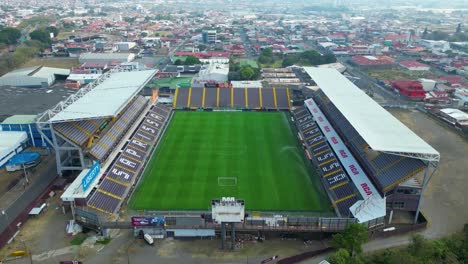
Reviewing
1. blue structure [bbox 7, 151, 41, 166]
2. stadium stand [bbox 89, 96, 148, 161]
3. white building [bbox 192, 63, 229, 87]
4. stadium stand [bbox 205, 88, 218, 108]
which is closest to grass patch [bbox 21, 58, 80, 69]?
white building [bbox 192, 63, 229, 87]

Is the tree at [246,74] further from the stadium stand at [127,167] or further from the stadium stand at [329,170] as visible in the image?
the stadium stand at [127,167]

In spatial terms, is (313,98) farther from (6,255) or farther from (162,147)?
(6,255)

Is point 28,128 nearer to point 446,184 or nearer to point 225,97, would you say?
point 225,97

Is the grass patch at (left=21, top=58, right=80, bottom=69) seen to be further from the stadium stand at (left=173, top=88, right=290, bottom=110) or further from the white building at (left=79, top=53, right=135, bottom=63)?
the stadium stand at (left=173, top=88, right=290, bottom=110)

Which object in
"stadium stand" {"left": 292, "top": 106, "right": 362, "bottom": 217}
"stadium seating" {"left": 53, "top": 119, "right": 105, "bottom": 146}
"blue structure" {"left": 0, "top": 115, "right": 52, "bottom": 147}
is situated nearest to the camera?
"stadium stand" {"left": 292, "top": 106, "right": 362, "bottom": 217}

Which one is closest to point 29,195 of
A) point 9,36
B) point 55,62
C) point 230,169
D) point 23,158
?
point 23,158

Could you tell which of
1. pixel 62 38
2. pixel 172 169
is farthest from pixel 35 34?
pixel 172 169

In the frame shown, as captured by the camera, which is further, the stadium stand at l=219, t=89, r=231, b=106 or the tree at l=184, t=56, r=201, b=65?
the tree at l=184, t=56, r=201, b=65
